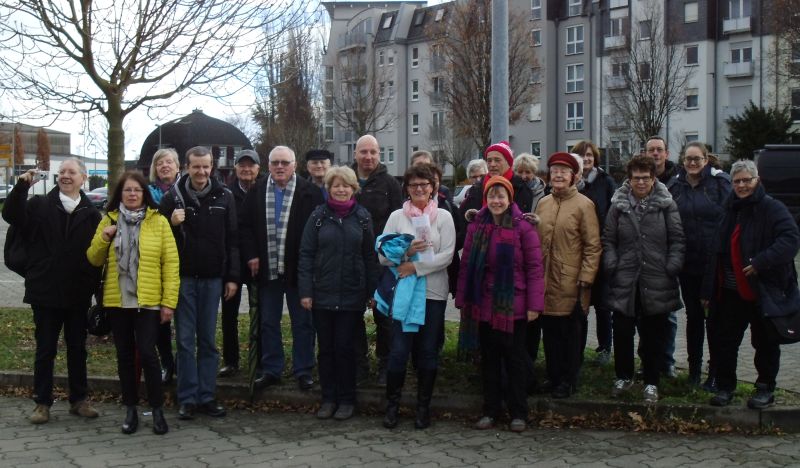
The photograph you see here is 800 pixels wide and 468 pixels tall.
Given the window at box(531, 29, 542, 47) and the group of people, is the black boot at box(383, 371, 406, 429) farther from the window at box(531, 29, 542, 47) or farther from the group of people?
the window at box(531, 29, 542, 47)

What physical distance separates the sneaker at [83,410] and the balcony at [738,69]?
5077 cm

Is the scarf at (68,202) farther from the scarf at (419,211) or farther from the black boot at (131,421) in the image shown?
the scarf at (419,211)

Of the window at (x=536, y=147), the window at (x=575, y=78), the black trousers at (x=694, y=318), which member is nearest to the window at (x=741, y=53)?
the window at (x=575, y=78)

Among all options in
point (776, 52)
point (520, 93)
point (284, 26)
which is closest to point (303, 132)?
point (520, 93)

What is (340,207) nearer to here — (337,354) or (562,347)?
(337,354)

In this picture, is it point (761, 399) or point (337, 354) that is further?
point (337, 354)

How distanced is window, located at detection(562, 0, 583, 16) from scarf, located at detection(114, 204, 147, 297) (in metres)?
58.0

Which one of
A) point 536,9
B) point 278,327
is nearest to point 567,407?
point 278,327

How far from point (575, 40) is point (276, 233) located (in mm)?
56656

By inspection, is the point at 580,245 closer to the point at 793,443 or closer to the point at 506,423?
the point at 506,423

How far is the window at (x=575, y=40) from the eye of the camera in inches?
2403

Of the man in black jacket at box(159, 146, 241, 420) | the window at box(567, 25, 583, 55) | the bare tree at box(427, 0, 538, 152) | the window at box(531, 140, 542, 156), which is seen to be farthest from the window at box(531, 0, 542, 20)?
the man in black jacket at box(159, 146, 241, 420)

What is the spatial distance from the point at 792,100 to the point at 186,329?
49.1 meters

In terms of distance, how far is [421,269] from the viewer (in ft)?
23.2
